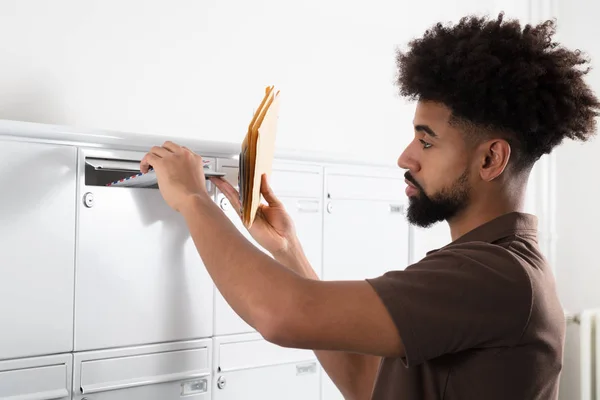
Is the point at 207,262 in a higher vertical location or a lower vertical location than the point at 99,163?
lower

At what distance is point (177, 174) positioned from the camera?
4.12ft

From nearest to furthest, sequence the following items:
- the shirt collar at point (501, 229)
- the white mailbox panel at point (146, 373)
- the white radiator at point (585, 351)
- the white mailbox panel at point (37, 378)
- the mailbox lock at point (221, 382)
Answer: the shirt collar at point (501, 229)
the white mailbox panel at point (37, 378)
the white mailbox panel at point (146, 373)
the mailbox lock at point (221, 382)
the white radiator at point (585, 351)

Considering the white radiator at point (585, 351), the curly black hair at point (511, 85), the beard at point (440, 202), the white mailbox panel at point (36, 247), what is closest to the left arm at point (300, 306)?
the beard at point (440, 202)

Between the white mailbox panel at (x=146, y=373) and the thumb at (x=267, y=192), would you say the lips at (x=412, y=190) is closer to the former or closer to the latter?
the thumb at (x=267, y=192)

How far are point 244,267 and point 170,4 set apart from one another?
57.5 inches

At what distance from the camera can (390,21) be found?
9.52 ft

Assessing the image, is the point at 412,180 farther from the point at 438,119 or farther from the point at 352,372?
the point at 352,372

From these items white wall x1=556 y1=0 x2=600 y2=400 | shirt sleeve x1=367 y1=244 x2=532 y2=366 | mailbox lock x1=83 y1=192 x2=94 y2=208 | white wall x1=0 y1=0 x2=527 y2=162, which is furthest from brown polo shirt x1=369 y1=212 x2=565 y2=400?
white wall x1=556 y1=0 x2=600 y2=400

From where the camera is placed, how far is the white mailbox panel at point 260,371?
A: 1.74 meters

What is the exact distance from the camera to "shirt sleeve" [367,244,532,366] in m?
1.00

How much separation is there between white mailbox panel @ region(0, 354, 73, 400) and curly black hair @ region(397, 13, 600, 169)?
0.92 meters

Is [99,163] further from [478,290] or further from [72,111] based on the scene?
[478,290]

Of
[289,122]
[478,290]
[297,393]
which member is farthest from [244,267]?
[289,122]

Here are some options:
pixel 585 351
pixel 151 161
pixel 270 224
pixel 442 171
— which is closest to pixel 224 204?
pixel 270 224
